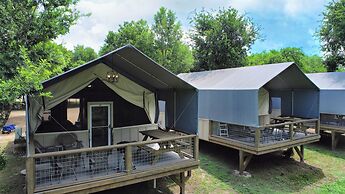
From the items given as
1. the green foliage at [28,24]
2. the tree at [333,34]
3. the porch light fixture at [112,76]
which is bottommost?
the porch light fixture at [112,76]

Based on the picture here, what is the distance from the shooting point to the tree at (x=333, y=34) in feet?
57.8

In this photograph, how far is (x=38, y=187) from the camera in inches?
189

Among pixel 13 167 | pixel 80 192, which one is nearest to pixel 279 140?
pixel 80 192

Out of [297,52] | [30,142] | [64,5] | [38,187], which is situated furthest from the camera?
[297,52]

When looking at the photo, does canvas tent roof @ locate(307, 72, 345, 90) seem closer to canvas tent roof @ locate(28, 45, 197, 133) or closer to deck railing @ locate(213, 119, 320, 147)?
→ deck railing @ locate(213, 119, 320, 147)

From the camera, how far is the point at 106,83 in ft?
25.0

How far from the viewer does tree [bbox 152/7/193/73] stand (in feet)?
84.3

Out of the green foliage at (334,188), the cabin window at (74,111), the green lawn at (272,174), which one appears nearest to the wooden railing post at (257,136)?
the green lawn at (272,174)

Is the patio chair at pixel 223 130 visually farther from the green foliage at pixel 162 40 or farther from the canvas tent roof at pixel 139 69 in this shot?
the green foliage at pixel 162 40

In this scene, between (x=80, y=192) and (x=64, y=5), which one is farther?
(x=64, y=5)

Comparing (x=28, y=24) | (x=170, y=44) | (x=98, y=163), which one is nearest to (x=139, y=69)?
(x=98, y=163)

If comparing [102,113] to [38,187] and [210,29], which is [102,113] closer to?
[38,187]

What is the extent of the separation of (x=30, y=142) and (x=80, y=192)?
1.99 metres

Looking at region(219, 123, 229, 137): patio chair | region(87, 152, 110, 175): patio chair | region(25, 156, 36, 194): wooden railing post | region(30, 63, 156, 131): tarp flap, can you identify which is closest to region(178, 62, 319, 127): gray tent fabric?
region(219, 123, 229, 137): patio chair
